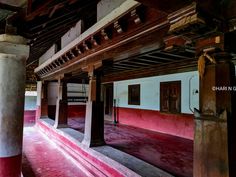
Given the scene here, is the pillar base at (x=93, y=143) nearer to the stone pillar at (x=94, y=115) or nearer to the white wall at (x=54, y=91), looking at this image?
the stone pillar at (x=94, y=115)

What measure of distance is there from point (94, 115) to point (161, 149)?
161 centimetres

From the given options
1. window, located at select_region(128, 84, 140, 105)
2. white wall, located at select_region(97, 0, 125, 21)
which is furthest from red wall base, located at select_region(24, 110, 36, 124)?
white wall, located at select_region(97, 0, 125, 21)

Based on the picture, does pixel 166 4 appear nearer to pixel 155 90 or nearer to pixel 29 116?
pixel 155 90

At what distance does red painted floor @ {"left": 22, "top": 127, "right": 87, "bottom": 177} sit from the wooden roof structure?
227 cm

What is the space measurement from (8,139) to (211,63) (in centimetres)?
261

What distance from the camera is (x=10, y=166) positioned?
2555 millimetres

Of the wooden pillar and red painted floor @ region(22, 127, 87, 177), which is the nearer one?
red painted floor @ region(22, 127, 87, 177)

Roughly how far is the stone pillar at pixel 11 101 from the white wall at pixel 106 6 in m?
1.42

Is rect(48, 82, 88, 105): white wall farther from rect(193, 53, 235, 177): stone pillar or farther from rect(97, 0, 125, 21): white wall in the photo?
rect(193, 53, 235, 177): stone pillar

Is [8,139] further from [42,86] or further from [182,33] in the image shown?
[42,86]

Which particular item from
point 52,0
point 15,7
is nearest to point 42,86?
point 15,7

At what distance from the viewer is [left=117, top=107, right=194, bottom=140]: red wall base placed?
5102 millimetres

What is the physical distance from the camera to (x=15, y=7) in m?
2.87

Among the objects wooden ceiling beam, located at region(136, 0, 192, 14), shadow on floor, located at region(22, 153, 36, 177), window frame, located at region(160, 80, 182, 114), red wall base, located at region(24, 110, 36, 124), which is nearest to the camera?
wooden ceiling beam, located at region(136, 0, 192, 14)
